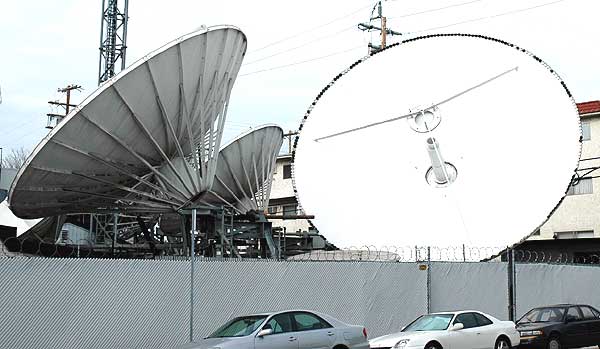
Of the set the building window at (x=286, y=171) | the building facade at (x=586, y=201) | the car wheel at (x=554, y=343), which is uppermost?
the building window at (x=286, y=171)

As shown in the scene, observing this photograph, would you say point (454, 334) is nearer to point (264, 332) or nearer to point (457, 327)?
point (457, 327)

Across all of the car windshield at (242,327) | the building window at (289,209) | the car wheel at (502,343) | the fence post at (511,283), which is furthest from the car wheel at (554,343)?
the building window at (289,209)

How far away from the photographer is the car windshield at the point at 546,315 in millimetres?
20455

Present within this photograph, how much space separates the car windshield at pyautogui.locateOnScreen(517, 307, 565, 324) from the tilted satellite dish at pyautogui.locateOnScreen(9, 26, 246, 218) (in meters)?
10.8

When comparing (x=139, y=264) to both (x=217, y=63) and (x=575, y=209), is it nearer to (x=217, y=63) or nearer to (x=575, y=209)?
(x=217, y=63)

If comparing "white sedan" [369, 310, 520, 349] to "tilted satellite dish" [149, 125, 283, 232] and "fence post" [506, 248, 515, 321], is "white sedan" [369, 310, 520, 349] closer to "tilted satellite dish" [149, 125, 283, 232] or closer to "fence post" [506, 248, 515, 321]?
"fence post" [506, 248, 515, 321]

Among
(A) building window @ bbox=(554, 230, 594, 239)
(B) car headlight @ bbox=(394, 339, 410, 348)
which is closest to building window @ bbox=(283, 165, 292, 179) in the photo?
(A) building window @ bbox=(554, 230, 594, 239)

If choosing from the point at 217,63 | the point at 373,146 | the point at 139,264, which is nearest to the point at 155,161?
the point at 217,63

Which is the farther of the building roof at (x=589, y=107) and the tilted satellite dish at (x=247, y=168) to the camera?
the building roof at (x=589, y=107)

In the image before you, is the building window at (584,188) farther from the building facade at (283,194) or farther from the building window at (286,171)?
the building window at (286,171)

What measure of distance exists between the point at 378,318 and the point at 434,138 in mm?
8081

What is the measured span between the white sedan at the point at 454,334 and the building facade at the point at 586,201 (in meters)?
27.6

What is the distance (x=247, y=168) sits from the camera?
36.3 meters

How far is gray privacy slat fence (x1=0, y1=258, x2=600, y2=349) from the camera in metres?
14.5
